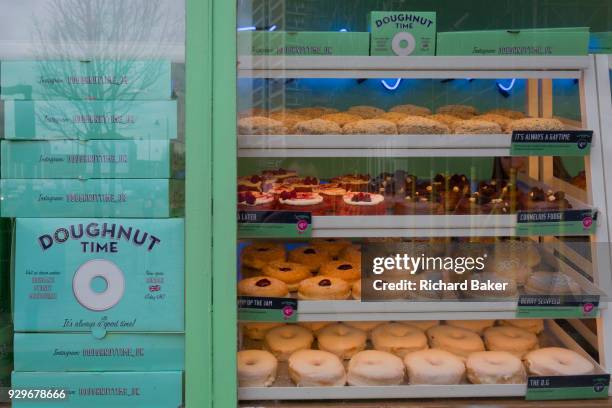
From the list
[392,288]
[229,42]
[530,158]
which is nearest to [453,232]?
[392,288]

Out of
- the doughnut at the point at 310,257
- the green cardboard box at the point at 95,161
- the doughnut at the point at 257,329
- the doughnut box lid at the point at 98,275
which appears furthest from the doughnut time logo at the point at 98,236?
the doughnut at the point at 310,257

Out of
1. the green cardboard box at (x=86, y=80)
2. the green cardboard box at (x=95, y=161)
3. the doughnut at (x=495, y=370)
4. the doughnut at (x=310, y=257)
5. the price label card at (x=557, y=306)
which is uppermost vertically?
the green cardboard box at (x=86, y=80)

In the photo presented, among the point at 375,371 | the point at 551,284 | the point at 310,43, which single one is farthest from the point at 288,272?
the point at 551,284

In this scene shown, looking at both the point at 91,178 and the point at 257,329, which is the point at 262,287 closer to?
the point at 257,329

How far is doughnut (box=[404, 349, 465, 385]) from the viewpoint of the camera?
2.16m

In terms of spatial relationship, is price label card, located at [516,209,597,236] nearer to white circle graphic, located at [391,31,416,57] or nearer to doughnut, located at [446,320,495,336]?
doughnut, located at [446,320,495,336]

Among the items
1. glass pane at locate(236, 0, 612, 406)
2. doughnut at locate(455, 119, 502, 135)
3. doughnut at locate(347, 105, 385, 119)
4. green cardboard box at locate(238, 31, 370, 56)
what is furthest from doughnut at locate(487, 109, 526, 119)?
green cardboard box at locate(238, 31, 370, 56)

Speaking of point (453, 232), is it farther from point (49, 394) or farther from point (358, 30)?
point (49, 394)

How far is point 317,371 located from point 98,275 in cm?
76

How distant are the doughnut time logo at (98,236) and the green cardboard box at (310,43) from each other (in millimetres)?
685

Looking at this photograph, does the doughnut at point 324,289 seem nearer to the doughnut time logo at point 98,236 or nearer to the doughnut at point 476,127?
the doughnut time logo at point 98,236

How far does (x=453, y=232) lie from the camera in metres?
2.23

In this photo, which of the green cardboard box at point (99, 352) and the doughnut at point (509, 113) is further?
the doughnut at point (509, 113)

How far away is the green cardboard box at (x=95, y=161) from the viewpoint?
2.07m
